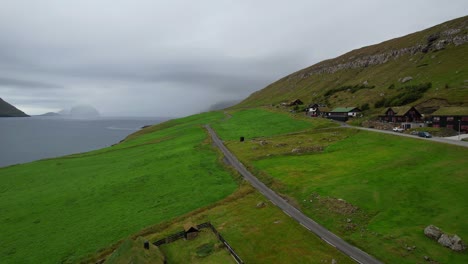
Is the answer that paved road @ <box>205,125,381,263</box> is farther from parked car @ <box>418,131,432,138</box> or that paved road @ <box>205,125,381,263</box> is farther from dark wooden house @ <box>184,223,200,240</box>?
parked car @ <box>418,131,432,138</box>

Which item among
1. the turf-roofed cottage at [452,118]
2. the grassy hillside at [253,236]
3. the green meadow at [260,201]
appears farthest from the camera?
the turf-roofed cottage at [452,118]

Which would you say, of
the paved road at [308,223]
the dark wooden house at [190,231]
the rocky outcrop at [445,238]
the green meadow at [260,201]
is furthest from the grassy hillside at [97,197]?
the rocky outcrop at [445,238]

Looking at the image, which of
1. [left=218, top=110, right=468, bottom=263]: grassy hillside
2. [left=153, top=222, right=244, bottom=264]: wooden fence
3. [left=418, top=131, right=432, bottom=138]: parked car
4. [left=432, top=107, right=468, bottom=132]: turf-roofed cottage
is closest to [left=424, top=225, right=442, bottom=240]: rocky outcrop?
[left=218, top=110, right=468, bottom=263]: grassy hillside

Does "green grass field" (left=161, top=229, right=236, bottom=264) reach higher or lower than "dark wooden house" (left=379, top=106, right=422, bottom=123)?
lower

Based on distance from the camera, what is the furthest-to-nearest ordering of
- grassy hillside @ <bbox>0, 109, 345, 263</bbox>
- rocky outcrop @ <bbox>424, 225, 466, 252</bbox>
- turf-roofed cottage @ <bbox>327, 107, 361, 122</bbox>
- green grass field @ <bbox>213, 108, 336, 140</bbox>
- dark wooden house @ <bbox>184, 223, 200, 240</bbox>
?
turf-roofed cottage @ <bbox>327, 107, 361, 122</bbox>, green grass field @ <bbox>213, 108, 336, 140</bbox>, grassy hillside @ <bbox>0, 109, 345, 263</bbox>, dark wooden house @ <bbox>184, 223, 200, 240</bbox>, rocky outcrop @ <bbox>424, 225, 466, 252</bbox>

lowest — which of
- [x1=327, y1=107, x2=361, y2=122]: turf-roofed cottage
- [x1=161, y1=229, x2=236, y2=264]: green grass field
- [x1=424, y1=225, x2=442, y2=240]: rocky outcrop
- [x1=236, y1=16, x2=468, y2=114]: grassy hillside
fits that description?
[x1=161, y1=229, x2=236, y2=264]: green grass field

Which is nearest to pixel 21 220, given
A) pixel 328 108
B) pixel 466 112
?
pixel 466 112

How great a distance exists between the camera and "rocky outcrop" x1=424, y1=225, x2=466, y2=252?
3187 cm

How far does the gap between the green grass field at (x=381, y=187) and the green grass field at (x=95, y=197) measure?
15.3m

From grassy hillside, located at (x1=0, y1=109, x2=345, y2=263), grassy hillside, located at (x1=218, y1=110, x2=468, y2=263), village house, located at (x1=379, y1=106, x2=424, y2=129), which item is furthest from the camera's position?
village house, located at (x1=379, y1=106, x2=424, y2=129)

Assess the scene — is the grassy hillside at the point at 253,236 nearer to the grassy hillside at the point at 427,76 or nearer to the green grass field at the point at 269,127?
the green grass field at the point at 269,127

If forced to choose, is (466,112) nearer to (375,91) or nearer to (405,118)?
(405,118)

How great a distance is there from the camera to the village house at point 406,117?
98375 millimetres

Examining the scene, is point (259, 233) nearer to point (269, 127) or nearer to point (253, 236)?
point (253, 236)
